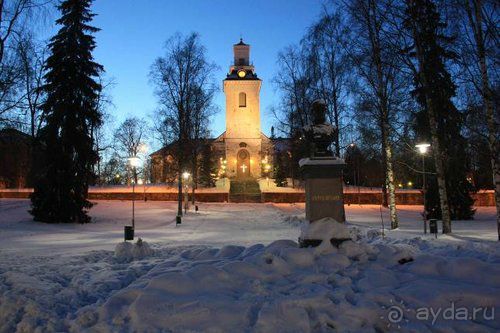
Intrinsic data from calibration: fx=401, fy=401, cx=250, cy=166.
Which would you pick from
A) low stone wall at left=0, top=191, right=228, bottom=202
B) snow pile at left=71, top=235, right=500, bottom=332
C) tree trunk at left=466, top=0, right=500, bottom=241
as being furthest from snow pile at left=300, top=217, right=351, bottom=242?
low stone wall at left=0, top=191, right=228, bottom=202

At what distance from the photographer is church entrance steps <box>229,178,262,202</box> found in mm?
41219

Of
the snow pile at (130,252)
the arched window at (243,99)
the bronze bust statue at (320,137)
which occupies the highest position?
the arched window at (243,99)

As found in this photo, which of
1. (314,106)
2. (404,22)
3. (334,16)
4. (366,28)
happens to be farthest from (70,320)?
(334,16)

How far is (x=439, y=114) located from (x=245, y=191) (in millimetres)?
24215

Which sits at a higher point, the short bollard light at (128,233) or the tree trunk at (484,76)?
the tree trunk at (484,76)


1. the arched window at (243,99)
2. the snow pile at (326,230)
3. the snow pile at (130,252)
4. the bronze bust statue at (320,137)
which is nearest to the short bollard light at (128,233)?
the snow pile at (130,252)

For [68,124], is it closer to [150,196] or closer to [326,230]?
[326,230]

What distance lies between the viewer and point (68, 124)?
22047 mm

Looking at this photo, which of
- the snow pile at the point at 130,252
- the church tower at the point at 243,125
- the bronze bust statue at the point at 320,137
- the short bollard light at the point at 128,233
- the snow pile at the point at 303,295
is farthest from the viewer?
the church tower at the point at 243,125

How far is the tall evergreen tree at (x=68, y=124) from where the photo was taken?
2166cm

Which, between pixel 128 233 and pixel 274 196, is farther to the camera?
pixel 274 196

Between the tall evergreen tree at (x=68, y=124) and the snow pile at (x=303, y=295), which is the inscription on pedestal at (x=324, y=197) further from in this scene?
the tall evergreen tree at (x=68, y=124)

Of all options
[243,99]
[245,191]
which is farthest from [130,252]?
[243,99]

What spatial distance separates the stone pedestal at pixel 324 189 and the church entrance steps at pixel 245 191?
32.2 meters
